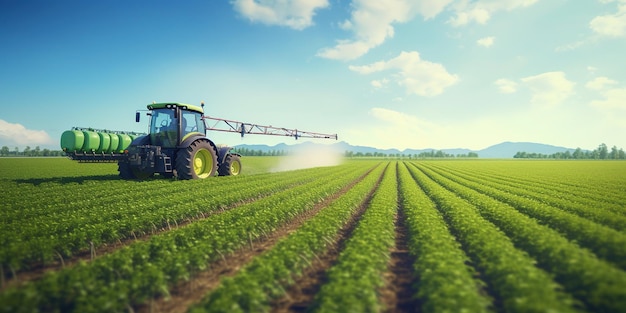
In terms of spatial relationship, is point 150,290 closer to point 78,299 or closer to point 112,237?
point 78,299

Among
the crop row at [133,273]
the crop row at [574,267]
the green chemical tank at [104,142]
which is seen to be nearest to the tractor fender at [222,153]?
the green chemical tank at [104,142]

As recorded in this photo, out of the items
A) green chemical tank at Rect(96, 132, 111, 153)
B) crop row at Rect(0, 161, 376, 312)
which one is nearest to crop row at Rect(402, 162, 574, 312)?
crop row at Rect(0, 161, 376, 312)

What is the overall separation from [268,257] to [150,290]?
2268 millimetres

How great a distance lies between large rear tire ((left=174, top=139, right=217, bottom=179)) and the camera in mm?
17469

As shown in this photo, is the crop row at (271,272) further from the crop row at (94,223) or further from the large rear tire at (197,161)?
the large rear tire at (197,161)

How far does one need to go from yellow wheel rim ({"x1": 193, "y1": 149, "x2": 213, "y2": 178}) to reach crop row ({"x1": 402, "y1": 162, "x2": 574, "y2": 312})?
1607 centimetres

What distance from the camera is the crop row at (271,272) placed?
4.59 m

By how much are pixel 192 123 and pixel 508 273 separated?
18305 millimetres

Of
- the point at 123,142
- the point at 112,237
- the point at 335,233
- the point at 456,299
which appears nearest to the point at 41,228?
the point at 112,237

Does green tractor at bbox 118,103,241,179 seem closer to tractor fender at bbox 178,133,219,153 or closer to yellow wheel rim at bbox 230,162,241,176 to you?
tractor fender at bbox 178,133,219,153

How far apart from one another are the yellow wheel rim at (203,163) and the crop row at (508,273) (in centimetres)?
1607

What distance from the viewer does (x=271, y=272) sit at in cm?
556

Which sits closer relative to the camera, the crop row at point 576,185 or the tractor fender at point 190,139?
the crop row at point 576,185

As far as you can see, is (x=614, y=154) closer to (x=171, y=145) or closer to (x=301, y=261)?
(x=171, y=145)
